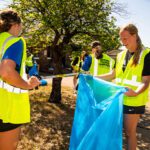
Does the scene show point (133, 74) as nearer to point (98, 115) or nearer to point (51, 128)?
point (98, 115)

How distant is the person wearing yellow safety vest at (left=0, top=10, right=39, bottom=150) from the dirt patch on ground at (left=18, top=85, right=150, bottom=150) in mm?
2739

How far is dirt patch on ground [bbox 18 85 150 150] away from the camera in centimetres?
602

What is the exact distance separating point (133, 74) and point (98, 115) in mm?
754

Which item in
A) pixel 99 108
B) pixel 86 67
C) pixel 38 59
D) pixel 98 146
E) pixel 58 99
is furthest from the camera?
pixel 38 59

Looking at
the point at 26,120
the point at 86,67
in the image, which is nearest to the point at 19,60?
the point at 26,120

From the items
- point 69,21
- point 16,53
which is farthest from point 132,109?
point 69,21

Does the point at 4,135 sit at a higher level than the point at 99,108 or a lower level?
lower

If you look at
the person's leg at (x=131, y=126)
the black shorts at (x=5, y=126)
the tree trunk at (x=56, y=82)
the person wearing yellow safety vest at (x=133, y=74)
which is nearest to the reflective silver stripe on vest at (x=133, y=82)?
the person wearing yellow safety vest at (x=133, y=74)

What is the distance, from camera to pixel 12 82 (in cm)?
279

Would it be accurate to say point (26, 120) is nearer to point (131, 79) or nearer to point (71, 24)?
point (131, 79)

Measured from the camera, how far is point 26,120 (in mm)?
3051

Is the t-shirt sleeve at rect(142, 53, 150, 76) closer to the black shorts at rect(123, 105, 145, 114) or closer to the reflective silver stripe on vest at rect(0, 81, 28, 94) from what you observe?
the black shorts at rect(123, 105, 145, 114)

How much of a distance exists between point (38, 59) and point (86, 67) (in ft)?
61.0

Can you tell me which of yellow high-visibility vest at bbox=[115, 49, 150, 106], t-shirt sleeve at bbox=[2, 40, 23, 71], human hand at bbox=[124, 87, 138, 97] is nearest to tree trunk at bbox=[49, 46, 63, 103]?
yellow high-visibility vest at bbox=[115, 49, 150, 106]
